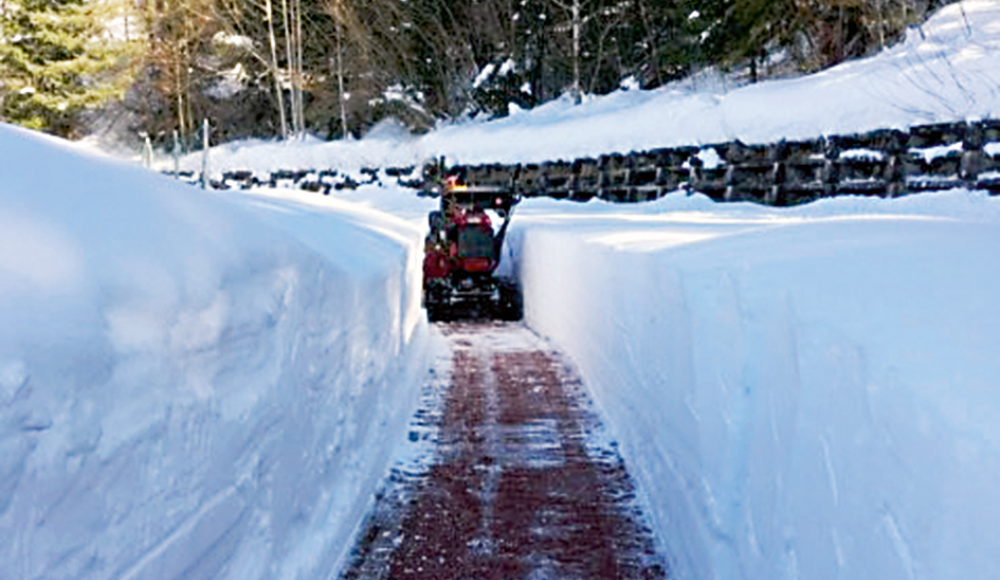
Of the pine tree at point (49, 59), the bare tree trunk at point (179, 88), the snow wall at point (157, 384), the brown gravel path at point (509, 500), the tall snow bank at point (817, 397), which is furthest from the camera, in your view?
the bare tree trunk at point (179, 88)

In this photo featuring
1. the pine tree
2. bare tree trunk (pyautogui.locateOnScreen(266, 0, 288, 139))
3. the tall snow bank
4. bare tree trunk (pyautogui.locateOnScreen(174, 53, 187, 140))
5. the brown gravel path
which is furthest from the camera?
bare tree trunk (pyautogui.locateOnScreen(174, 53, 187, 140))

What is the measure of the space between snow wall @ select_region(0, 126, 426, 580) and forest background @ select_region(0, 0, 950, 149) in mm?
19408

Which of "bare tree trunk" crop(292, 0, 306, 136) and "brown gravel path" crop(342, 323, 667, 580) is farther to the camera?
"bare tree trunk" crop(292, 0, 306, 136)

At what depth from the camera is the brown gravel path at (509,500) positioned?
489 centimetres

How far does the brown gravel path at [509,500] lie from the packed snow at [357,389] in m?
0.20

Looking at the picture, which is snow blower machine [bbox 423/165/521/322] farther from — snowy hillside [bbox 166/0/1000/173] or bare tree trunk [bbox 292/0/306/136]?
bare tree trunk [bbox 292/0/306/136]

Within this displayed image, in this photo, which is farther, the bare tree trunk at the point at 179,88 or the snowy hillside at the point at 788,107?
the bare tree trunk at the point at 179,88

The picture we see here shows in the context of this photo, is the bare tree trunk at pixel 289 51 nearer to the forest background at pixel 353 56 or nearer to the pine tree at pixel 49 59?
the forest background at pixel 353 56

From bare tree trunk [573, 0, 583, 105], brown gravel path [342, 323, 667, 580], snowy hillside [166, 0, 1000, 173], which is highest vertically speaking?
bare tree trunk [573, 0, 583, 105]

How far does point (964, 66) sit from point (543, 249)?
675cm

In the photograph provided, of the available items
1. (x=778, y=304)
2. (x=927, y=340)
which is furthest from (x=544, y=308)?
(x=927, y=340)

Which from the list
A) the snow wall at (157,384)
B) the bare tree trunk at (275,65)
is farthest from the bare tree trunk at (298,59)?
the snow wall at (157,384)

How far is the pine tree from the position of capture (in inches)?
1473

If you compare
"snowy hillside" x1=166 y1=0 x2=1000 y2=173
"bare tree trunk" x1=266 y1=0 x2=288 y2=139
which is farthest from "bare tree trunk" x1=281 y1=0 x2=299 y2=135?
"snowy hillside" x1=166 y1=0 x2=1000 y2=173
